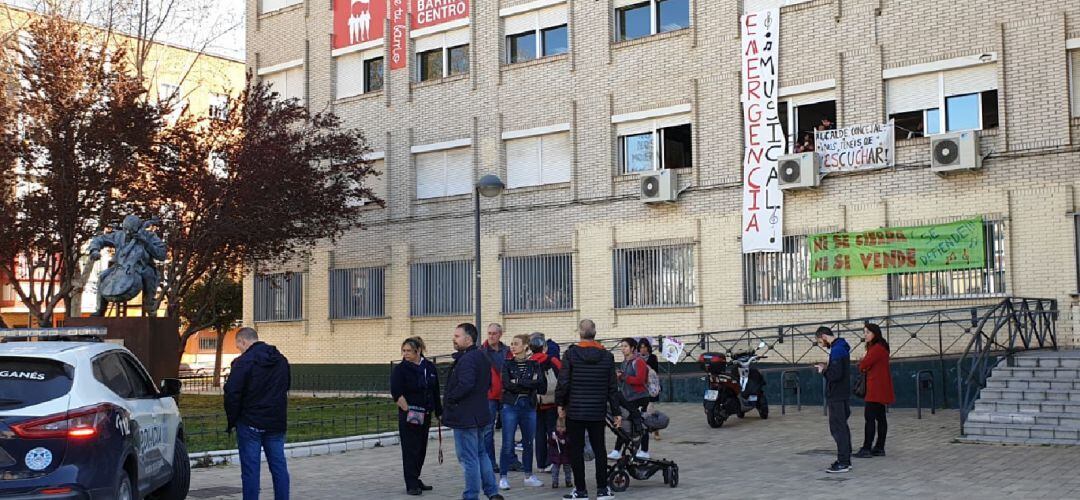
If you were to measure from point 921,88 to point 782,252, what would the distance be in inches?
167

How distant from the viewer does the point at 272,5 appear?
33.7 meters

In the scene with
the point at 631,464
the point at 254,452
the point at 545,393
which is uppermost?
the point at 545,393

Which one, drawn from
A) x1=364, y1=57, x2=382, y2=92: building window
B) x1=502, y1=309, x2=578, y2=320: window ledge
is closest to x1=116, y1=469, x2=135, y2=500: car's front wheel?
x1=502, y1=309, x2=578, y2=320: window ledge

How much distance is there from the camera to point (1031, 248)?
20016mm

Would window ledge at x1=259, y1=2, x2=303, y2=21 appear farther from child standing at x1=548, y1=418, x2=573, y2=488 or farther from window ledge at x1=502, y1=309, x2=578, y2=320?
child standing at x1=548, y1=418, x2=573, y2=488

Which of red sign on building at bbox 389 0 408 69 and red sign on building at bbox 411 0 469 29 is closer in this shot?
red sign on building at bbox 411 0 469 29

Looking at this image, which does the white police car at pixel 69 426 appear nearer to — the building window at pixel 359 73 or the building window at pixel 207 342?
the building window at pixel 359 73

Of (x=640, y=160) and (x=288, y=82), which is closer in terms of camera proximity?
(x=640, y=160)

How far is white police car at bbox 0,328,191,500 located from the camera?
7.73 meters

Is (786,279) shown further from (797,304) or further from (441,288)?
(441,288)

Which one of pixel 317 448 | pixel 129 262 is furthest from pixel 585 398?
pixel 129 262

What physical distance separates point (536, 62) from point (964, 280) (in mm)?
11651

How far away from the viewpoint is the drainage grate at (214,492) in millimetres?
11891

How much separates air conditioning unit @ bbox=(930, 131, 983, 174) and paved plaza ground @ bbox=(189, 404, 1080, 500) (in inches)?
212
